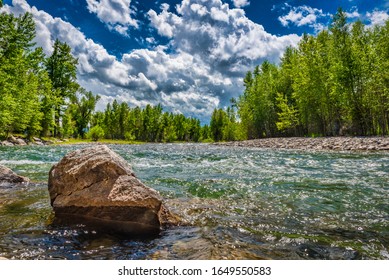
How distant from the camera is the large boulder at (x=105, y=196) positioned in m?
5.61

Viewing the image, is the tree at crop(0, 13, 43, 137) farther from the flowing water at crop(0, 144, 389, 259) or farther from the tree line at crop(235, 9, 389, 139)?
the tree line at crop(235, 9, 389, 139)

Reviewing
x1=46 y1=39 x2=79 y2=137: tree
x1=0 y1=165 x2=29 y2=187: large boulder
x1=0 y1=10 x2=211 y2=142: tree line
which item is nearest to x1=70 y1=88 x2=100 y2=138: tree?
x1=0 y1=10 x2=211 y2=142: tree line

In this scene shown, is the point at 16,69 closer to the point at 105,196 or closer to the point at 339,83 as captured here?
the point at 105,196

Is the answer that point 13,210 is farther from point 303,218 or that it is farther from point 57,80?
point 57,80

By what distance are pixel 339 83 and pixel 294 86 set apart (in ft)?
40.4

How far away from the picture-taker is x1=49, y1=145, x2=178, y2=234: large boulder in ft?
18.4

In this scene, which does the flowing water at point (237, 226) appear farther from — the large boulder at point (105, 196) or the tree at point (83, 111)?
the tree at point (83, 111)

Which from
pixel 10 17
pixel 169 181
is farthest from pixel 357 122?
pixel 10 17

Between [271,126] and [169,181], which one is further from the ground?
[271,126]

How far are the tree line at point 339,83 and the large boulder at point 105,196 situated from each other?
39.9 m

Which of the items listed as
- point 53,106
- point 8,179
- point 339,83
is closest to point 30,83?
point 53,106

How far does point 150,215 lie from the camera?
220 inches

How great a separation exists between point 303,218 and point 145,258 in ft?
12.1

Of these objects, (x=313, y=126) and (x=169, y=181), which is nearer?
(x=169, y=181)
